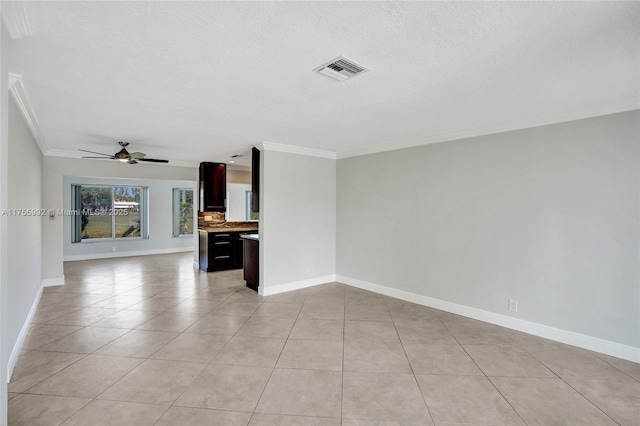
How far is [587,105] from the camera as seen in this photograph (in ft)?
10.2

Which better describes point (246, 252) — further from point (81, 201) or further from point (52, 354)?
point (81, 201)

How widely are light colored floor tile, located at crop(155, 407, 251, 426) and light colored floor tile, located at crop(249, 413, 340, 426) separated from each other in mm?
74

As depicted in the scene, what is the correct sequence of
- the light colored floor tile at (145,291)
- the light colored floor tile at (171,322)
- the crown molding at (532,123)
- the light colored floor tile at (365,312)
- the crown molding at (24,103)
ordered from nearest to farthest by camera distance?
the crown molding at (24,103), the crown molding at (532,123), the light colored floor tile at (171,322), the light colored floor tile at (365,312), the light colored floor tile at (145,291)

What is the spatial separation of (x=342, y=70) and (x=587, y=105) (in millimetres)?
2605

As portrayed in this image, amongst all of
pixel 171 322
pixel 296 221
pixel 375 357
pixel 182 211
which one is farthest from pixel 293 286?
pixel 182 211

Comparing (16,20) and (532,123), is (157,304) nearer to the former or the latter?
(16,20)

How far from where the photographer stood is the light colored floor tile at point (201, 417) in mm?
2135

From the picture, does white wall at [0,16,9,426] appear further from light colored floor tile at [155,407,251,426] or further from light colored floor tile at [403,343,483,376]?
light colored floor tile at [403,343,483,376]

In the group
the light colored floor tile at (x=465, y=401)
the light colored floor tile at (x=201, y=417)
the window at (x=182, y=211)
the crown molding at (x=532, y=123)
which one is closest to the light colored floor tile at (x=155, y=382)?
the light colored floor tile at (x=201, y=417)

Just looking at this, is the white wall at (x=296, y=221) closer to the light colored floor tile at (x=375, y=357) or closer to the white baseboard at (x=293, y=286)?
the white baseboard at (x=293, y=286)

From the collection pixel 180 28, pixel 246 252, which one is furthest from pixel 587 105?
pixel 246 252

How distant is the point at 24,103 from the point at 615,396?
5.82 meters

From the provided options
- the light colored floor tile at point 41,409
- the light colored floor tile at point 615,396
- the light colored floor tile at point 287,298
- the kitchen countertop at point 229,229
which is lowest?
the light colored floor tile at point 615,396

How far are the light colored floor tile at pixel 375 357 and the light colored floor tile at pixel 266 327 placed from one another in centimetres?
79
